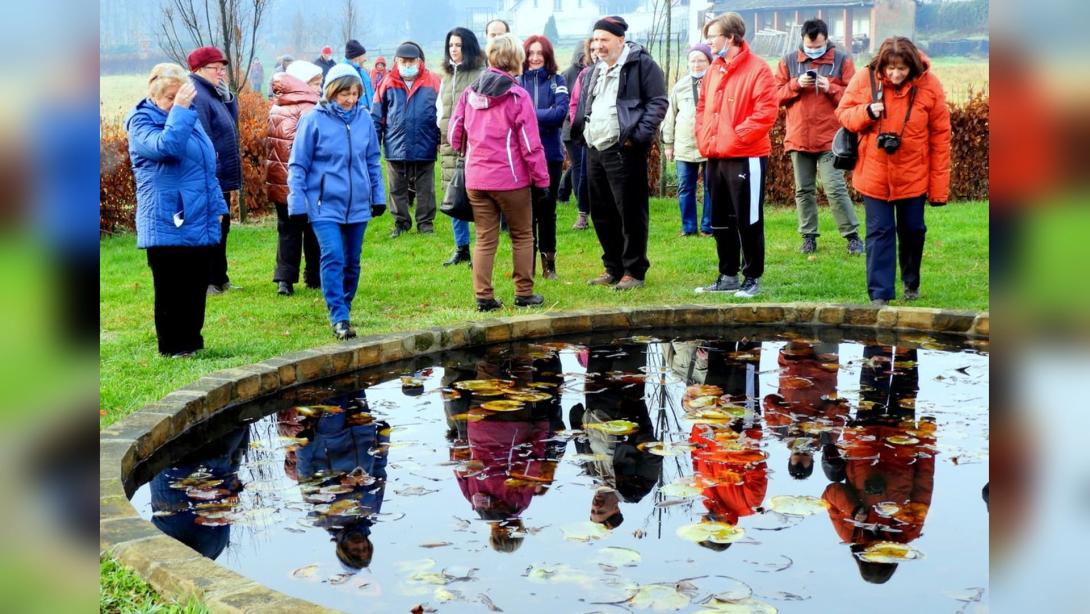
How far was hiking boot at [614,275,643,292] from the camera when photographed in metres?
Answer: 9.98

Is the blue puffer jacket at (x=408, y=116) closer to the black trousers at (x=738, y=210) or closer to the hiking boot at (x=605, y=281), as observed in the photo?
the hiking boot at (x=605, y=281)

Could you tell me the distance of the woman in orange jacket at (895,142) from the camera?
8.67 metres

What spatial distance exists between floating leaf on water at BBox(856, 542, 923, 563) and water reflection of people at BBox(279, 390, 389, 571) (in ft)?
5.71

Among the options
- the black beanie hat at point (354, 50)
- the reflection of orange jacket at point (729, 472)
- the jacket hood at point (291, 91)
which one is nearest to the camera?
the reflection of orange jacket at point (729, 472)

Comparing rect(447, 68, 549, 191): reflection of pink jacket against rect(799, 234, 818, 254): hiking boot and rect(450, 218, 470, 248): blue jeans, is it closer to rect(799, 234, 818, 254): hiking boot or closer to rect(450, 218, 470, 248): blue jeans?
rect(450, 218, 470, 248): blue jeans

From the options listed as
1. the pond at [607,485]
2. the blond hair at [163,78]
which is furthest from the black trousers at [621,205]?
the blond hair at [163,78]

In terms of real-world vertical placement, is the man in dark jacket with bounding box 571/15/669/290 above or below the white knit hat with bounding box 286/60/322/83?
below

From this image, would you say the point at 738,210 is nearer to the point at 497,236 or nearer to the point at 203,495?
the point at 497,236

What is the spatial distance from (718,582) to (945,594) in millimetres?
713

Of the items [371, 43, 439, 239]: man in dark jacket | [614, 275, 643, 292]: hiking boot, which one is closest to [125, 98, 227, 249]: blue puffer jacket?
[614, 275, 643, 292]: hiking boot

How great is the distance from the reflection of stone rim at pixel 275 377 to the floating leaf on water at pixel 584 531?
4.17 ft

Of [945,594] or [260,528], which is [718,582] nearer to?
[945,594]
